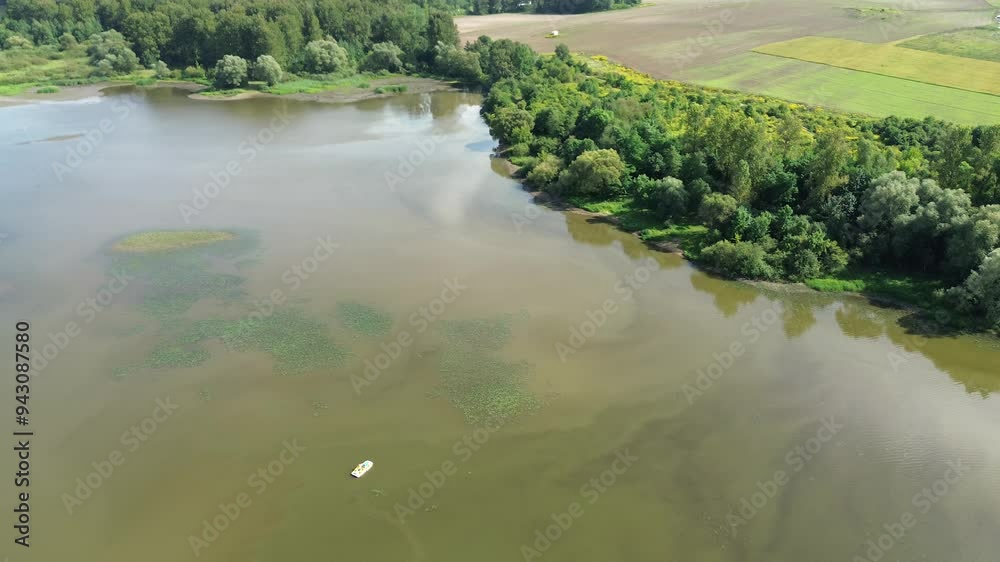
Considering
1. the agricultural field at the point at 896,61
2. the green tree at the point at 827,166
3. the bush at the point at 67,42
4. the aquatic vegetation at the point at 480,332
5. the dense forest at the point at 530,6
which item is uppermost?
the dense forest at the point at 530,6

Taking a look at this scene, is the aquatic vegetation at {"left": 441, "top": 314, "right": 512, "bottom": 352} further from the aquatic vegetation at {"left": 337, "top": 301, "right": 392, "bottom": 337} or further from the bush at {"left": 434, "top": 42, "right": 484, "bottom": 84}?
the bush at {"left": 434, "top": 42, "right": 484, "bottom": 84}

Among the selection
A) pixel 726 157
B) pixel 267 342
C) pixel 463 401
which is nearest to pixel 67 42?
pixel 267 342

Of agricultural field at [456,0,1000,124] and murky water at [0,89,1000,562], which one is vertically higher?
agricultural field at [456,0,1000,124]

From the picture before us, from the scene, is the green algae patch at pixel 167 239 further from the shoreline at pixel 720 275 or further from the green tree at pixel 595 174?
the green tree at pixel 595 174

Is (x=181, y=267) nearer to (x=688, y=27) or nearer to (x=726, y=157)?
(x=726, y=157)

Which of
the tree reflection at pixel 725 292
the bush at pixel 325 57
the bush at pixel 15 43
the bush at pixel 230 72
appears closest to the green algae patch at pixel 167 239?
the tree reflection at pixel 725 292

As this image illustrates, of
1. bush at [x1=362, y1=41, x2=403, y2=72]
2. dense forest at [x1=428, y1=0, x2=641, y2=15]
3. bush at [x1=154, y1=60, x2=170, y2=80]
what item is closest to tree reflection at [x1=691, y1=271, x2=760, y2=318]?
bush at [x1=362, y1=41, x2=403, y2=72]
